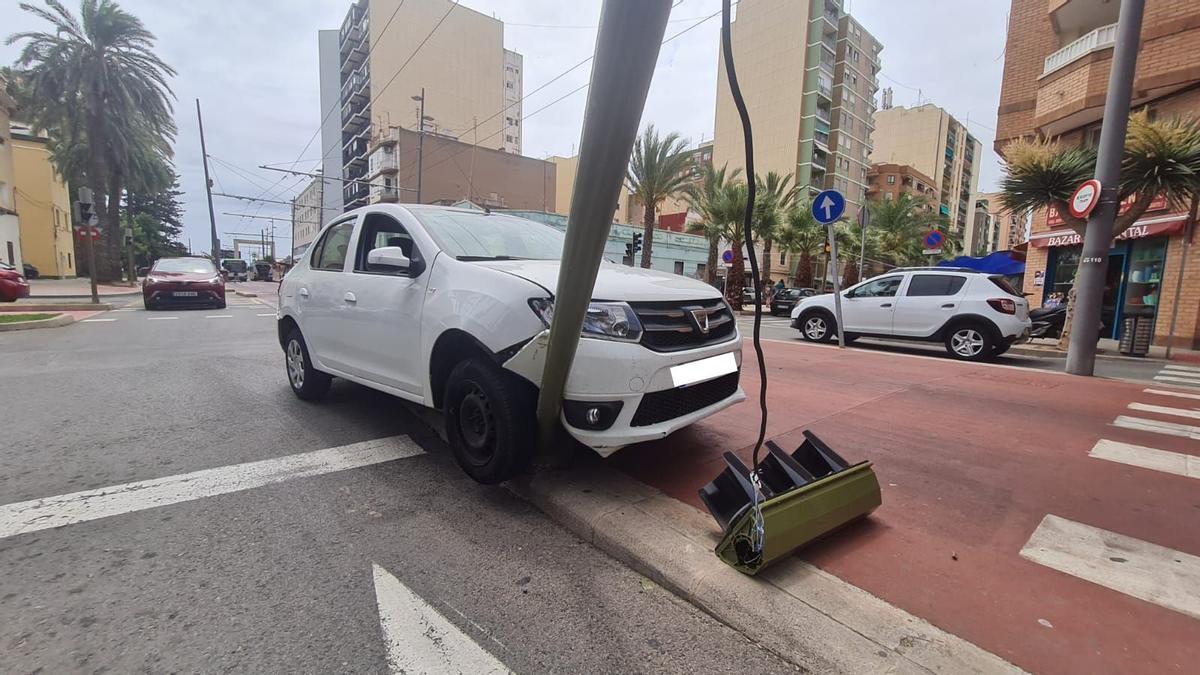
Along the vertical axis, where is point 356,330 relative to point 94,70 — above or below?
below

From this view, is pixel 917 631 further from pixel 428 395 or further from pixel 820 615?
pixel 428 395

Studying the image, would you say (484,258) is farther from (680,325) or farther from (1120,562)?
(1120,562)

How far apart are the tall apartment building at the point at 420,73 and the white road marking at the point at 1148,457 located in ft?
172

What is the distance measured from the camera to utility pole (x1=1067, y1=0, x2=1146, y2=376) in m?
6.95

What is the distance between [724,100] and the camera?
54.6m

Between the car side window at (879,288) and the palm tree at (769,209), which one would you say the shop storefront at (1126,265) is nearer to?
the car side window at (879,288)

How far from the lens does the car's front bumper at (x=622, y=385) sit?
8.63 feet

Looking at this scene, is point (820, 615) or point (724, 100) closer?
point (820, 615)

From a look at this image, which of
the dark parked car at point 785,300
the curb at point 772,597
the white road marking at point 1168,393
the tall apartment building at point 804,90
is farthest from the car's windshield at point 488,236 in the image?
the tall apartment building at point 804,90

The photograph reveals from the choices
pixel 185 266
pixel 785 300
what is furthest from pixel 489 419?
pixel 785 300

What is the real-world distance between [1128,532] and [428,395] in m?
3.79

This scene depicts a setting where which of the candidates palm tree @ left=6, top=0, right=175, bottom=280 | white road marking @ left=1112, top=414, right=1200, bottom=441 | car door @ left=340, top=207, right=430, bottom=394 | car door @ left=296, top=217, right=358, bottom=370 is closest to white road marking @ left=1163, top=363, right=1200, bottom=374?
white road marking @ left=1112, top=414, right=1200, bottom=441

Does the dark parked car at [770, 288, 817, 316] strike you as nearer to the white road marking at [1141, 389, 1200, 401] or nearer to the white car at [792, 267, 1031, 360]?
the white car at [792, 267, 1031, 360]

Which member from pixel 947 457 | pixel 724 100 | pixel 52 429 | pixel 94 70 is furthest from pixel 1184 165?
pixel 724 100
